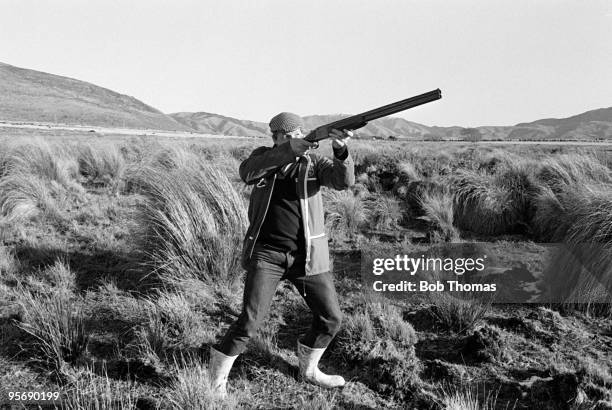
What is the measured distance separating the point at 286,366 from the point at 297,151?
176 cm

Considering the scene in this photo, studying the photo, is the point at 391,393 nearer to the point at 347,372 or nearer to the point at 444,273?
the point at 347,372

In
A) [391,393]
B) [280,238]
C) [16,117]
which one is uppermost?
[16,117]

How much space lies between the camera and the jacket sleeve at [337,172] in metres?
2.89

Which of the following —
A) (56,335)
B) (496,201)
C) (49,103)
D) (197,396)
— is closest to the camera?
(197,396)

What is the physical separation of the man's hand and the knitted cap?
26 cm

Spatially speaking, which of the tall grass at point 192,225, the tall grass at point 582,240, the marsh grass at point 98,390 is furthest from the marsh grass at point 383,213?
the marsh grass at point 98,390

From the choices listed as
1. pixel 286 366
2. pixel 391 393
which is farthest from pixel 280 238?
pixel 391 393

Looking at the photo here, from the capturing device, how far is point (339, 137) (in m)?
2.89

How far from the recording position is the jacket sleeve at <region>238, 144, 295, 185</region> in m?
2.79

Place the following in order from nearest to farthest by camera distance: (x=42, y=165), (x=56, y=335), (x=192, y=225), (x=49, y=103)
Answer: (x=56, y=335) → (x=192, y=225) → (x=42, y=165) → (x=49, y=103)

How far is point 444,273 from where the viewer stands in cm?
553

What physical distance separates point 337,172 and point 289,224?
1.58 feet

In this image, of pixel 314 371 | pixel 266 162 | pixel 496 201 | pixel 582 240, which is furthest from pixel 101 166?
pixel 582 240

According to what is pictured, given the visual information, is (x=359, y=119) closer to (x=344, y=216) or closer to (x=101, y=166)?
(x=344, y=216)
